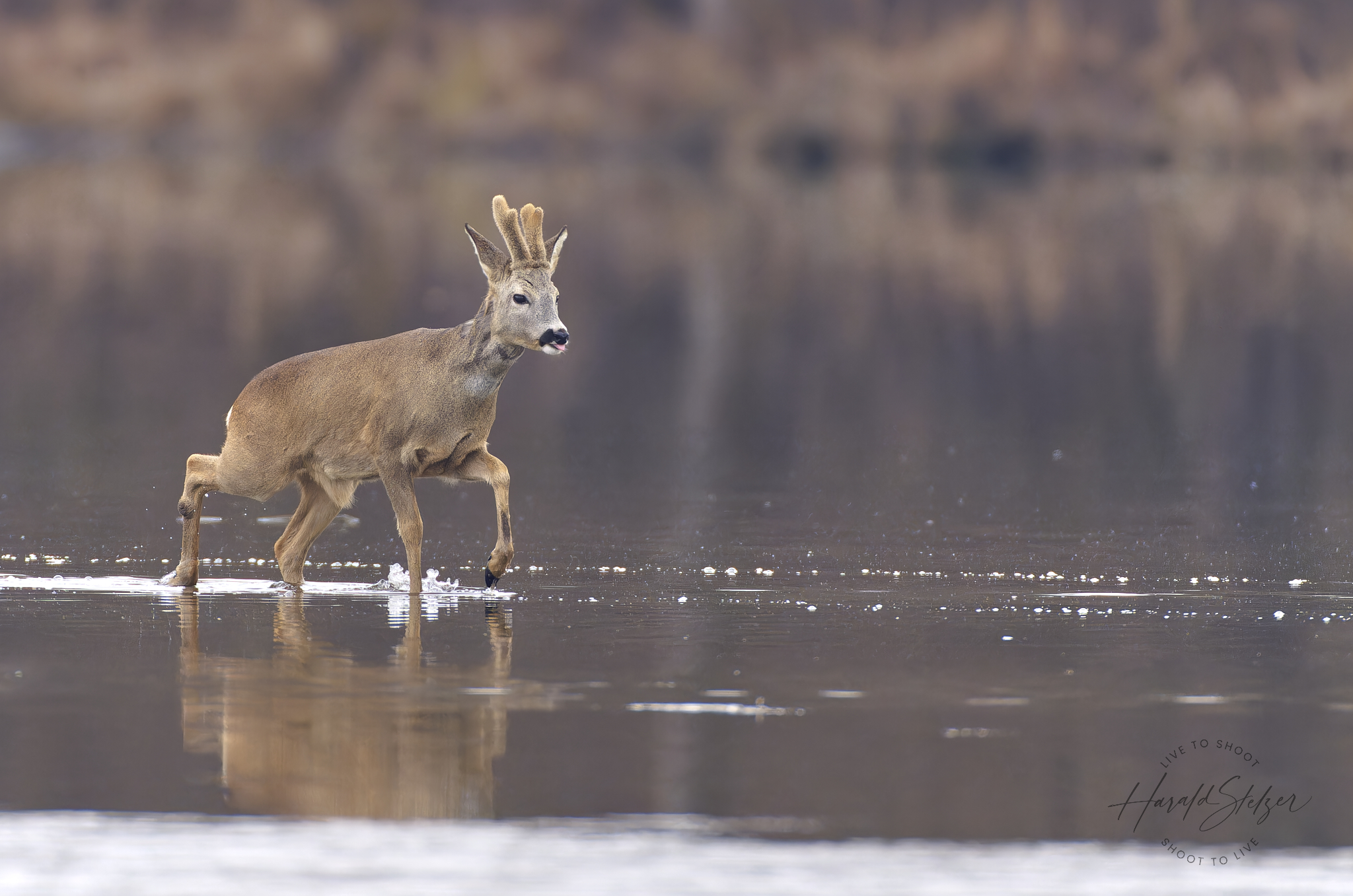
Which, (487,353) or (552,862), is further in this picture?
(487,353)

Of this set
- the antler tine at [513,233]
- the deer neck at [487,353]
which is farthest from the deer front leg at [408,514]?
the antler tine at [513,233]

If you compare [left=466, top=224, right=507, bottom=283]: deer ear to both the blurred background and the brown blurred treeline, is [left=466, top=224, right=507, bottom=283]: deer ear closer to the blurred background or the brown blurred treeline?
the blurred background

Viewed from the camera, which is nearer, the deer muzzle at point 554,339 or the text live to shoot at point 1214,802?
the text live to shoot at point 1214,802

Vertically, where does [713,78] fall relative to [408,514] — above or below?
above

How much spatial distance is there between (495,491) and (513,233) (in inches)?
51.9

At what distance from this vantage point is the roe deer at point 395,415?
11656 millimetres

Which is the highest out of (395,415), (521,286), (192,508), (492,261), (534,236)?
(534,236)

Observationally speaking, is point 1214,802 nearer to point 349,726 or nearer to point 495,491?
point 349,726

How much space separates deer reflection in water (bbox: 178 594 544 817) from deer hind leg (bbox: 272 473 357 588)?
4.47ft

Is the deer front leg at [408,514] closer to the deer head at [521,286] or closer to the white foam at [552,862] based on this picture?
the deer head at [521,286]

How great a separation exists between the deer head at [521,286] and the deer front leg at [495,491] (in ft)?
1.99

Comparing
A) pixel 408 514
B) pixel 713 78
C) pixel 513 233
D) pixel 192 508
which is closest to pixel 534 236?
pixel 513 233

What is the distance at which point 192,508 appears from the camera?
11883 mm

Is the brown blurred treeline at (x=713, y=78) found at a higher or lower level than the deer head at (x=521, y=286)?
higher
